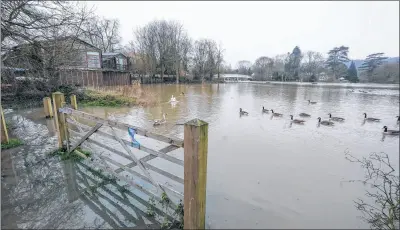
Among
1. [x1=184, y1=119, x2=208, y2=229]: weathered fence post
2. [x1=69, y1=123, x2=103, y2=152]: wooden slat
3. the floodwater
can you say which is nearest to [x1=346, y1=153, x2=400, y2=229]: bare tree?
the floodwater

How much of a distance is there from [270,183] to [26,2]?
27.5 feet

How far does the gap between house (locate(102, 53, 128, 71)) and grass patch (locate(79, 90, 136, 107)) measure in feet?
56.0

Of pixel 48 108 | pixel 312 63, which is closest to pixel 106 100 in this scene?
pixel 48 108

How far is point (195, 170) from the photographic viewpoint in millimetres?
2658

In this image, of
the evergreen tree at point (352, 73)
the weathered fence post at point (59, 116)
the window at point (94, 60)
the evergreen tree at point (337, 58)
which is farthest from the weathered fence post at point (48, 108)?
the evergreen tree at point (337, 58)

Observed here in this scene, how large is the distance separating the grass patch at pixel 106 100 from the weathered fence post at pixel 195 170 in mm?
15194

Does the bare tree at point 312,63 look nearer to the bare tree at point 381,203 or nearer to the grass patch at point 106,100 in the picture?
the grass patch at point 106,100

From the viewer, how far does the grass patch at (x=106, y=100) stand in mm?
16555

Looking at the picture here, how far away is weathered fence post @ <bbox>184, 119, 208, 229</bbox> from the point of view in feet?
8.41

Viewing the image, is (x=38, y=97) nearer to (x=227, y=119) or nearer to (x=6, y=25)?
(x=6, y=25)

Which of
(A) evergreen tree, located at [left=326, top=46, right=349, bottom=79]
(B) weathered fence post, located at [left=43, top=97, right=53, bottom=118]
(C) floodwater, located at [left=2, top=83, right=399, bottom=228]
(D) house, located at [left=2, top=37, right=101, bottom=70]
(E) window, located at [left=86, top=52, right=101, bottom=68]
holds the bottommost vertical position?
(C) floodwater, located at [left=2, top=83, right=399, bottom=228]

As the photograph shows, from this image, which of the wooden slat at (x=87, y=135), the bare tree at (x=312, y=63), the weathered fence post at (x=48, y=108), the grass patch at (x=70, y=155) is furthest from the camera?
the bare tree at (x=312, y=63)

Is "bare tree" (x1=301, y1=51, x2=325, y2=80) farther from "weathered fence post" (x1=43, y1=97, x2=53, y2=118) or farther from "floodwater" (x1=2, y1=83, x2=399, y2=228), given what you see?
"weathered fence post" (x1=43, y1=97, x2=53, y2=118)

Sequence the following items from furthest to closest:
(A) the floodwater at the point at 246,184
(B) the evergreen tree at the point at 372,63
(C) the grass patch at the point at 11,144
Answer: (B) the evergreen tree at the point at 372,63 < (C) the grass patch at the point at 11,144 < (A) the floodwater at the point at 246,184
